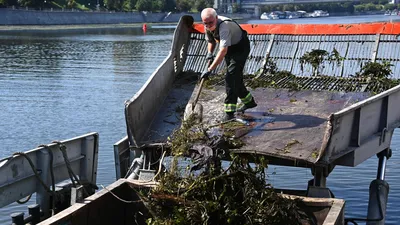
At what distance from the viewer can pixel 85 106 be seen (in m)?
18.7

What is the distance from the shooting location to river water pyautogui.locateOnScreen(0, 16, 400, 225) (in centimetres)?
1114

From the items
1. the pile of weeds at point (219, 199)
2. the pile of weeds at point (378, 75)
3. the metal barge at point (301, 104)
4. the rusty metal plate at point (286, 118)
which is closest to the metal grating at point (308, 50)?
the metal barge at point (301, 104)

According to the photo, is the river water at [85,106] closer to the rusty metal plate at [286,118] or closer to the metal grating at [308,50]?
the rusty metal plate at [286,118]

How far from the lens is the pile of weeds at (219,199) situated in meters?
5.73

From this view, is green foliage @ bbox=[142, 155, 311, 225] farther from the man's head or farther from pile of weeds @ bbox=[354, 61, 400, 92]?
pile of weeds @ bbox=[354, 61, 400, 92]

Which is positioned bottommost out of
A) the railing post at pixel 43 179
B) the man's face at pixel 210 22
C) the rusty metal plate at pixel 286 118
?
the railing post at pixel 43 179

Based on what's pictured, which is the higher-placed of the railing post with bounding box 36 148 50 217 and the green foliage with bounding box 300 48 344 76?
the green foliage with bounding box 300 48 344 76

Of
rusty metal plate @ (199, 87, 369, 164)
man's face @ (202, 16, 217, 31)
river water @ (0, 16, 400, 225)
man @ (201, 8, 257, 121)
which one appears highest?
man's face @ (202, 16, 217, 31)

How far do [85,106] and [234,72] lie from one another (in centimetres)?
1129

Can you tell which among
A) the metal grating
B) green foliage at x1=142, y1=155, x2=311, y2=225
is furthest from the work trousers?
green foliage at x1=142, y1=155, x2=311, y2=225

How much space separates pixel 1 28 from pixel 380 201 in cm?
6249

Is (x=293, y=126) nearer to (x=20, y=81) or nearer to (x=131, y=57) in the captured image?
(x=20, y=81)

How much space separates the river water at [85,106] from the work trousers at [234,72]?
120 centimetres

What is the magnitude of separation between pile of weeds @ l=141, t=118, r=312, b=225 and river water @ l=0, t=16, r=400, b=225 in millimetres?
1341
